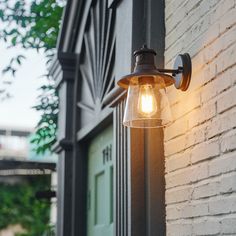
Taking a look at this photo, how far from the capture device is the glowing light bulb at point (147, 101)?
2744 millimetres

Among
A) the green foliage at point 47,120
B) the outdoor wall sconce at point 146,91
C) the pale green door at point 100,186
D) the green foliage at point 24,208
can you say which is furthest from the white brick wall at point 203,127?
the green foliage at point 24,208

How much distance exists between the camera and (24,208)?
46.1ft

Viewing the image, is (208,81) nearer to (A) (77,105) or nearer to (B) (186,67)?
(B) (186,67)

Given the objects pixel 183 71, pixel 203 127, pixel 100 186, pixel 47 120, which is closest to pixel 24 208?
pixel 47 120

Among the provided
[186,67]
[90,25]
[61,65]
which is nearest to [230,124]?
[186,67]

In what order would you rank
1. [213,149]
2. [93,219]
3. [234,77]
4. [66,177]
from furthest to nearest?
[66,177] → [93,219] → [213,149] → [234,77]

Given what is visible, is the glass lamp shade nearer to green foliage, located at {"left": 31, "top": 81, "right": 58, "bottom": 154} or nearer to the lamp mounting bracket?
the lamp mounting bracket

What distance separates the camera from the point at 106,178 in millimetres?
4418

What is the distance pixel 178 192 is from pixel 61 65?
261 centimetres

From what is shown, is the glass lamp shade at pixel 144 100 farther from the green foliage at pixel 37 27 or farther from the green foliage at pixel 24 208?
the green foliage at pixel 24 208

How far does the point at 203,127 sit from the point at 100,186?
6.83 ft

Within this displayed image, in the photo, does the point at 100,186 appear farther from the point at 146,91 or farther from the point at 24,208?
the point at 24,208

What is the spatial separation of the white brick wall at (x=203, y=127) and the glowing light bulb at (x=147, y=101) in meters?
0.22

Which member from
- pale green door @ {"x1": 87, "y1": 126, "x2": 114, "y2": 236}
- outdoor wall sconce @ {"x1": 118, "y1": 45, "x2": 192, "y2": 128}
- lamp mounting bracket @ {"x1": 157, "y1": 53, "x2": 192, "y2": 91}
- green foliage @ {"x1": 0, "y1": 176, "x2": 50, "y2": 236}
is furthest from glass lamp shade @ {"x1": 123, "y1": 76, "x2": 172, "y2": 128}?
green foliage @ {"x1": 0, "y1": 176, "x2": 50, "y2": 236}
